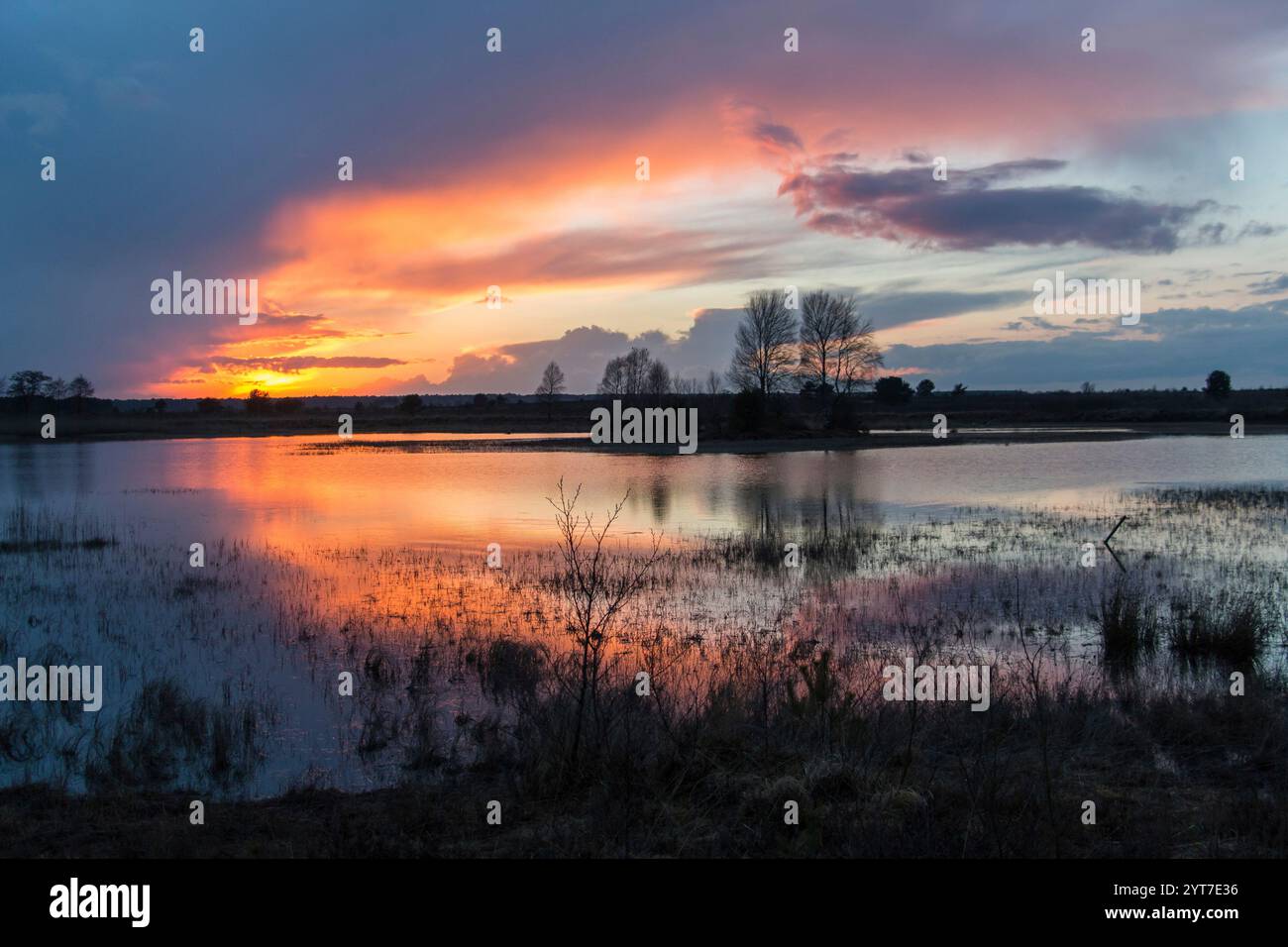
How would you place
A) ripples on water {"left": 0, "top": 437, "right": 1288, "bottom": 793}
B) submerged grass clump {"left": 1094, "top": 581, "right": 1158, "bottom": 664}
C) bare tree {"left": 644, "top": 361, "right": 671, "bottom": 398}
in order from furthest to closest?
1. bare tree {"left": 644, "top": 361, "right": 671, "bottom": 398}
2. submerged grass clump {"left": 1094, "top": 581, "right": 1158, "bottom": 664}
3. ripples on water {"left": 0, "top": 437, "right": 1288, "bottom": 793}

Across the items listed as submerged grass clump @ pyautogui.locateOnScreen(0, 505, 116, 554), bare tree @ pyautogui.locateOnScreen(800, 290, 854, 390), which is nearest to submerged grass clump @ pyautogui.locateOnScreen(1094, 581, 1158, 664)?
submerged grass clump @ pyautogui.locateOnScreen(0, 505, 116, 554)

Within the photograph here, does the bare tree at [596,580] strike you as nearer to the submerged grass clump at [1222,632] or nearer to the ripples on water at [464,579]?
the ripples on water at [464,579]

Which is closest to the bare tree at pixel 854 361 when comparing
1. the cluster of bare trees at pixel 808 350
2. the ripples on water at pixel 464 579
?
the cluster of bare trees at pixel 808 350

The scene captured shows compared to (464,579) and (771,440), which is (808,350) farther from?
(464,579)

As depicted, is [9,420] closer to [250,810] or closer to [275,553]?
[275,553]

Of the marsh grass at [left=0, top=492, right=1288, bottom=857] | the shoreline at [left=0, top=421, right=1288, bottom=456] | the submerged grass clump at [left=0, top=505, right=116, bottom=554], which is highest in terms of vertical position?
the shoreline at [left=0, top=421, right=1288, bottom=456]

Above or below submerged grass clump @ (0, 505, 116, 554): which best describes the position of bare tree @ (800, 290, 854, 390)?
above

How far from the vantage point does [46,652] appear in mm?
12578

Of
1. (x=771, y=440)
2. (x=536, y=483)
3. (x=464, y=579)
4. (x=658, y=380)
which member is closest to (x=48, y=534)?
(x=464, y=579)

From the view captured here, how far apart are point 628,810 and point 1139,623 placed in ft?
30.7

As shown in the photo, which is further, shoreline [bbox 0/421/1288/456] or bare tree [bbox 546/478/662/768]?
shoreline [bbox 0/421/1288/456]

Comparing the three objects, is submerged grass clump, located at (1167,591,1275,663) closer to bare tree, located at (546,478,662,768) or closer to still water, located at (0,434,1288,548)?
bare tree, located at (546,478,662,768)

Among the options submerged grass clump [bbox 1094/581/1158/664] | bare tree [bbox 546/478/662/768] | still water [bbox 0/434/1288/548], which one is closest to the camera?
bare tree [bbox 546/478/662/768]
